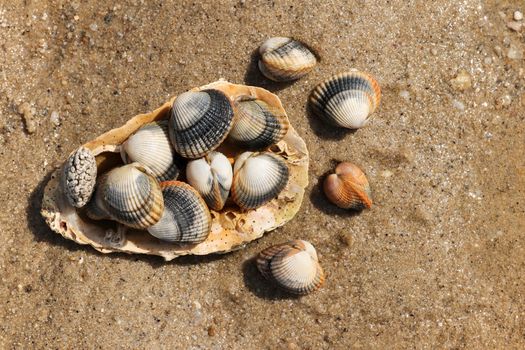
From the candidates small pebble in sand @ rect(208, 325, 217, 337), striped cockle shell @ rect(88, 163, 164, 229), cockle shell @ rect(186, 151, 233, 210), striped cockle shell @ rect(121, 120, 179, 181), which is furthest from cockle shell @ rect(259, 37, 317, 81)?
small pebble in sand @ rect(208, 325, 217, 337)

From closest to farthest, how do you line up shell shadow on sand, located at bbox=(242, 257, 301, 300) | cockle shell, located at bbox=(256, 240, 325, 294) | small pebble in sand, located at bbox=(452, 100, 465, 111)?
1. cockle shell, located at bbox=(256, 240, 325, 294)
2. shell shadow on sand, located at bbox=(242, 257, 301, 300)
3. small pebble in sand, located at bbox=(452, 100, 465, 111)

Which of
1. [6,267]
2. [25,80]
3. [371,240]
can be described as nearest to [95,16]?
[25,80]

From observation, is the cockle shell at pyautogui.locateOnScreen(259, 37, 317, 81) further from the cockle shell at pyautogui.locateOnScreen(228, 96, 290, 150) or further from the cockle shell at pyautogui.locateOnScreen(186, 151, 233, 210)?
the cockle shell at pyautogui.locateOnScreen(186, 151, 233, 210)

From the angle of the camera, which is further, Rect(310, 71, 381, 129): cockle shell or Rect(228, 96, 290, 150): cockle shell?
Rect(310, 71, 381, 129): cockle shell

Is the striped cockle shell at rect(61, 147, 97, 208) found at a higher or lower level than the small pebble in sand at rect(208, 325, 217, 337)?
higher

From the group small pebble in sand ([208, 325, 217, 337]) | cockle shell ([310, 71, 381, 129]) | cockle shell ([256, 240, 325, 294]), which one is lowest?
small pebble in sand ([208, 325, 217, 337])

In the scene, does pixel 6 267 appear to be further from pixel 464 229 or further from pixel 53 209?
pixel 464 229

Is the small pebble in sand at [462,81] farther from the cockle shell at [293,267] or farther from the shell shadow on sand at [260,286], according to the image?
the shell shadow on sand at [260,286]
